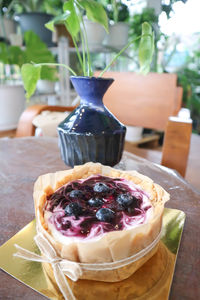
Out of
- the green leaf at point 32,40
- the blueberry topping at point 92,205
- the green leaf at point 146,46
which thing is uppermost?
the green leaf at point 32,40

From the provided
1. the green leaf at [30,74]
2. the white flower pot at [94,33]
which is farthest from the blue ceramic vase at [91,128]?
the white flower pot at [94,33]

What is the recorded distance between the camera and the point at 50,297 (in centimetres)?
34

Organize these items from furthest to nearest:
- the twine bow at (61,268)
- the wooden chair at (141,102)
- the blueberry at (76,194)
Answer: the wooden chair at (141,102) < the blueberry at (76,194) < the twine bow at (61,268)

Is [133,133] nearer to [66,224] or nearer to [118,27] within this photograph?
[118,27]

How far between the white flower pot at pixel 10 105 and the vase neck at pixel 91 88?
5.56 feet

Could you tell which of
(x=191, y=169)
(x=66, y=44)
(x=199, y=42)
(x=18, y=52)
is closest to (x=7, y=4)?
(x=18, y=52)

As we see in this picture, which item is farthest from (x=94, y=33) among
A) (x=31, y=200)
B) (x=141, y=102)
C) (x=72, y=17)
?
(x=31, y=200)

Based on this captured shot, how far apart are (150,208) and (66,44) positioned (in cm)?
230

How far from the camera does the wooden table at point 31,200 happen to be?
36cm

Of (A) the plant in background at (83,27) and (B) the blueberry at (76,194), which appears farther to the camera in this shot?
(A) the plant in background at (83,27)

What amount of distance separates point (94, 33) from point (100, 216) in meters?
2.00

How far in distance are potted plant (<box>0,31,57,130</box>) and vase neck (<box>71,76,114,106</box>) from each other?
5.26 ft

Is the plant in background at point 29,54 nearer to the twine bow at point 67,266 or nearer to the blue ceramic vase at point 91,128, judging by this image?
the blue ceramic vase at point 91,128

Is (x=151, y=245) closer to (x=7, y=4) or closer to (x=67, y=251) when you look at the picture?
(x=67, y=251)
